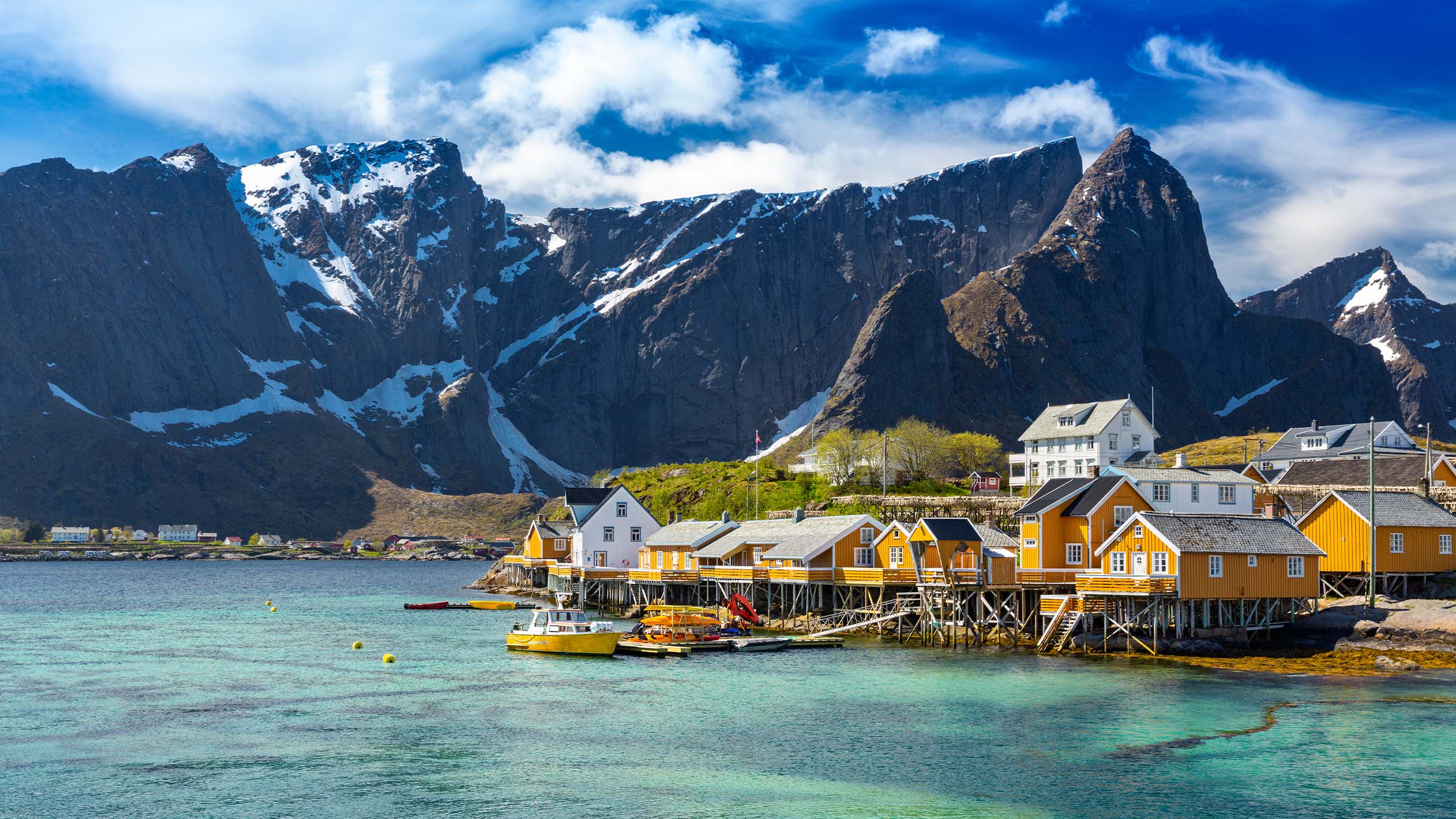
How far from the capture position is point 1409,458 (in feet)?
313

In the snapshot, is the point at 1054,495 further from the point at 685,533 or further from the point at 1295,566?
the point at 685,533

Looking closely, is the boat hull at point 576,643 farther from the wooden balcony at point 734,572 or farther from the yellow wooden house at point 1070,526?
the yellow wooden house at point 1070,526

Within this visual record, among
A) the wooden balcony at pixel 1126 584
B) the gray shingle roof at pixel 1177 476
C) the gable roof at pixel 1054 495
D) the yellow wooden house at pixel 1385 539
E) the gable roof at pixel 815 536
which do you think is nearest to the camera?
the wooden balcony at pixel 1126 584

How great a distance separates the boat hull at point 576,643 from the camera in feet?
233

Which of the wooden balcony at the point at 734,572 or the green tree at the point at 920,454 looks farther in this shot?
the green tree at the point at 920,454

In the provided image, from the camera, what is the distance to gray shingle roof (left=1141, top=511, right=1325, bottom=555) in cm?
6731

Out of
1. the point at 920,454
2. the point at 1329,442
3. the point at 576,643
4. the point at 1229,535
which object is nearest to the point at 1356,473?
the point at 1329,442

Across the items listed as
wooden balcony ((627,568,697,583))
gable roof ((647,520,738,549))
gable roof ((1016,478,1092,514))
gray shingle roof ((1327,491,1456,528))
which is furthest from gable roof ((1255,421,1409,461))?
wooden balcony ((627,568,697,583))

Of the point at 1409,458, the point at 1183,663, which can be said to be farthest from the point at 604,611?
the point at 1409,458

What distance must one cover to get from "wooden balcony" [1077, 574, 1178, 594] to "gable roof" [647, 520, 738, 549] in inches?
1519

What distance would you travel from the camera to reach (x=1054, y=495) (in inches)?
2982

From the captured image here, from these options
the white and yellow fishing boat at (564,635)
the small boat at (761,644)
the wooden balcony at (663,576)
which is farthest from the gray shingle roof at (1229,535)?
the wooden balcony at (663,576)

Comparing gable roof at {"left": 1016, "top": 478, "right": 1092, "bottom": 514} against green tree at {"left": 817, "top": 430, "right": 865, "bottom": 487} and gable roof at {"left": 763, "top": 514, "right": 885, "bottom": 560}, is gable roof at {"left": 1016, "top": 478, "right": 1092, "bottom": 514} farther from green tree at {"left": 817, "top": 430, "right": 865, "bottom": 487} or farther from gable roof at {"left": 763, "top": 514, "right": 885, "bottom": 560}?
green tree at {"left": 817, "top": 430, "right": 865, "bottom": 487}

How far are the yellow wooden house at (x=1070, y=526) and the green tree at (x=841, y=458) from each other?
2338 inches
